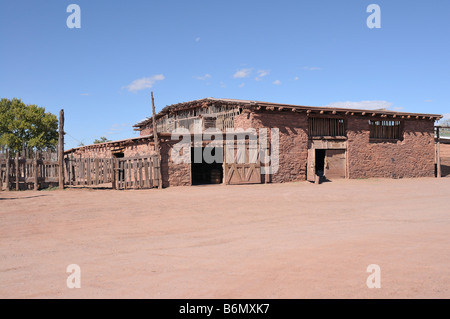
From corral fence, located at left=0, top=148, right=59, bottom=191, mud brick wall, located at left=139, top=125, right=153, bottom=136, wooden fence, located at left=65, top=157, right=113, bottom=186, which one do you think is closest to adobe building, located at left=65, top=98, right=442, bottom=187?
mud brick wall, located at left=139, top=125, right=153, bottom=136

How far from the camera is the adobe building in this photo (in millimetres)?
17672

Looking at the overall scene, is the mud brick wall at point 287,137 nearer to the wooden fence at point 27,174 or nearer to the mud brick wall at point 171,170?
the mud brick wall at point 171,170

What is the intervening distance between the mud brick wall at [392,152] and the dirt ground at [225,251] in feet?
37.1

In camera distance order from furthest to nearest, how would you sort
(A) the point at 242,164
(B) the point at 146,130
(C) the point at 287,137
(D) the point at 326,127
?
1. (B) the point at 146,130
2. (D) the point at 326,127
3. (C) the point at 287,137
4. (A) the point at 242,164

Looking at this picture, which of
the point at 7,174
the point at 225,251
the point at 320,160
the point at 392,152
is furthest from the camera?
the point at 320,160

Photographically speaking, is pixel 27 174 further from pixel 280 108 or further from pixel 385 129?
pixel 385 129

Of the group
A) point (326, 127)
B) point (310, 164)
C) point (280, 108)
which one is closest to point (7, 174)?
point (280, 108)

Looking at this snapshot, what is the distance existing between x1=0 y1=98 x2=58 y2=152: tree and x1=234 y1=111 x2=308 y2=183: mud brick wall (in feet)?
96.1

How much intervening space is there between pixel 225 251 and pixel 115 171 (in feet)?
41.3

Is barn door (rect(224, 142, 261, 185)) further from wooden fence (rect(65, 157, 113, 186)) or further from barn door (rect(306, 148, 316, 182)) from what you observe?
wooden fence (rect(65, 157, 113, 186))

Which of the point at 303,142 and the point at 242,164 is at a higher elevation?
the point at 303,142

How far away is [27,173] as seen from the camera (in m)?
16.3

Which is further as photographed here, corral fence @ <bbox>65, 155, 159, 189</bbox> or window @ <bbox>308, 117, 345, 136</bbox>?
window @ <bbox>308, 117, 345, 136</bbox>
